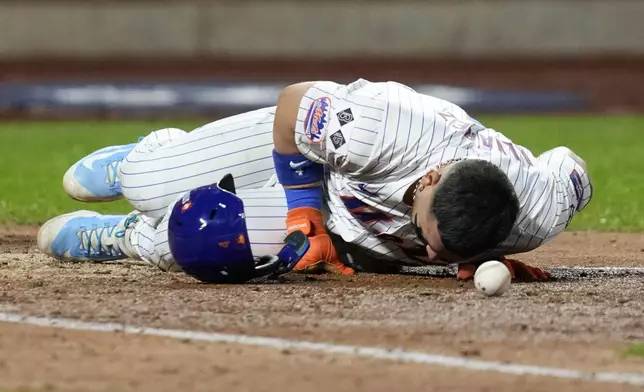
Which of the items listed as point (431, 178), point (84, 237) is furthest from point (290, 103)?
point (84, 237)

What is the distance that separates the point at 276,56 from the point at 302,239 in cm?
1637

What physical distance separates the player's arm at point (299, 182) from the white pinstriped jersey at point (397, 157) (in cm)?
8

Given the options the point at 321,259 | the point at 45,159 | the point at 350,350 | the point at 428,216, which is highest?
the point at 428,216

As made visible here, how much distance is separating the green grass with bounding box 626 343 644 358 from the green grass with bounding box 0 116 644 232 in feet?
12.1

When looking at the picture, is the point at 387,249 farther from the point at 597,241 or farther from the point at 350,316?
the point at 597,241

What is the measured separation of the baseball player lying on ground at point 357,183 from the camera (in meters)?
4.11

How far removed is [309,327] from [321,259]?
1.00m

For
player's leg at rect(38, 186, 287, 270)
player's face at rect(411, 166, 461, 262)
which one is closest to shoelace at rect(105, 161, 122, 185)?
player's leg at rect(38, 186, 287, 270)

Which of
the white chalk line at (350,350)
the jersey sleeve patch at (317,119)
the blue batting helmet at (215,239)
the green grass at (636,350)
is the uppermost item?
the jersey sleeve patch at (317,119)

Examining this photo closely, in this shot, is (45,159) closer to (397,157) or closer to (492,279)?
(397,157)

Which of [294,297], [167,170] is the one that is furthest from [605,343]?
[167,170]

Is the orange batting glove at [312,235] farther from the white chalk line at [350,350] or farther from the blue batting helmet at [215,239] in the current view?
the white chalk line at [350,350]

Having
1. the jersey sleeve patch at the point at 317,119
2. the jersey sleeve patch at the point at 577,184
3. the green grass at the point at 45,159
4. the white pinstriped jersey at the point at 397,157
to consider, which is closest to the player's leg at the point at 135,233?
the white pinstriped jersey at the point at 397,157

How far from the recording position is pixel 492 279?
166 inches
